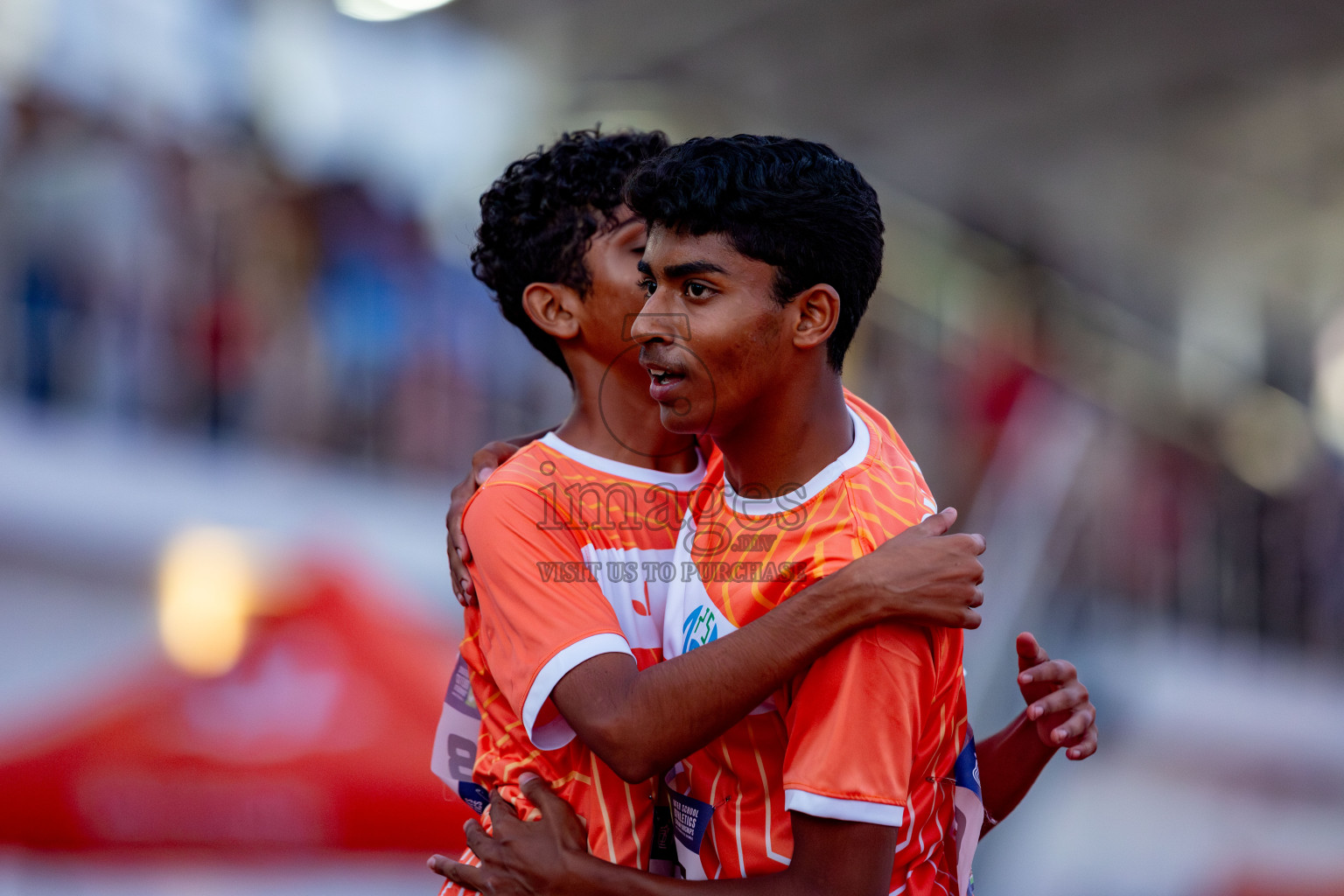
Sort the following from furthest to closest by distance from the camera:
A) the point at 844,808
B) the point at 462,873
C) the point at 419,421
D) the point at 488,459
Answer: the point at 419,421 < the point at 488,459 < the point at 462,873 < the point at 844,808

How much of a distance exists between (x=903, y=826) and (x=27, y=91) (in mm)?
6453

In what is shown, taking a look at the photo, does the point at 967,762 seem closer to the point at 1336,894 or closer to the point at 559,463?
the point at 559,463

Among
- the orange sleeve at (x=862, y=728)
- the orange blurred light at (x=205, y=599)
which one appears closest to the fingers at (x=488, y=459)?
the orange sleeve at (x=862, y=728)

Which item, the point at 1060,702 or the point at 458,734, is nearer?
the point at 1060,702

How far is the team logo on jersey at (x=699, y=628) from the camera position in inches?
73.2

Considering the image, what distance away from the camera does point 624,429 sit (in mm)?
2223

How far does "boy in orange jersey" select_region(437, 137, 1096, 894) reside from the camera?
1.75 m

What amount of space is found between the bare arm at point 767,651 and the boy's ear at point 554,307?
762mm

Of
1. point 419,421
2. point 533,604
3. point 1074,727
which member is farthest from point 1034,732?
point 419,421

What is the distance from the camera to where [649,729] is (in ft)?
5.66

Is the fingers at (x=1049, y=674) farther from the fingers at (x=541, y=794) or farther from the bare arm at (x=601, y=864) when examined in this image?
the fingers at (x=541, y=794)

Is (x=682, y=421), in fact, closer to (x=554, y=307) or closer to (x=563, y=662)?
(x=563, y=662)

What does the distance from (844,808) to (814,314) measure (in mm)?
715

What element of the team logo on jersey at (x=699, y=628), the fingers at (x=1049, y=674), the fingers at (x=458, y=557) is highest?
the fingers at (x=458, y=557)
